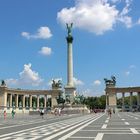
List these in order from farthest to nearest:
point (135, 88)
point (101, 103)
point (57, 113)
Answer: point (101, 103) < point (135, 88) < point (57, 113)

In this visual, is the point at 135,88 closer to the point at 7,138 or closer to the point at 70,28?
the point at 70,28

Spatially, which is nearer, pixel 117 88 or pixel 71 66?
pixel 71 66

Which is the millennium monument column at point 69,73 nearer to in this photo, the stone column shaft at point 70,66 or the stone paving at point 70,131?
the stone column shaft at point 70,66

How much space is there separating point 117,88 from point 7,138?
123977 mm

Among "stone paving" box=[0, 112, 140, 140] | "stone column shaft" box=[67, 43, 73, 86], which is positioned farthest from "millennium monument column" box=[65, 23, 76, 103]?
"stone paving" box=[0, 112, 140, 140]

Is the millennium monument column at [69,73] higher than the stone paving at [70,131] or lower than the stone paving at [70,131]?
higher

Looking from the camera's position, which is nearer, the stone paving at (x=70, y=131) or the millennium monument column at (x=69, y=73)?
the stone paving at (x=70, y=131)

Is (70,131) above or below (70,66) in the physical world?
below

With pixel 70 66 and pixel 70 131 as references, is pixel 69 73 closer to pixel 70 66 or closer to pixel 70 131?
pixel 70 66

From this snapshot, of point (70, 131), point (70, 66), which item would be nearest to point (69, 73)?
point (70, 66)

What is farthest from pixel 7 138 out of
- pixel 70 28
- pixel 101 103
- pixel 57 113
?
pixel 101 103

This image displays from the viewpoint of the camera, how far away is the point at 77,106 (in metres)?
102

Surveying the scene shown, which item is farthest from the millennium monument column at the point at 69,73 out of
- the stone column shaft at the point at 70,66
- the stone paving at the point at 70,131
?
the stone paving at the point at 70,131

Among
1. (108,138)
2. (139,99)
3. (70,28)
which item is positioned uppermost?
(70,28)
